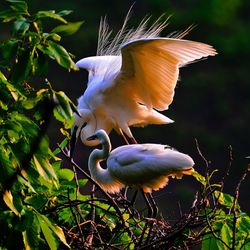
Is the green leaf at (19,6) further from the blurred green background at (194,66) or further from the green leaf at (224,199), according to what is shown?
the blurred green background at (194,66)

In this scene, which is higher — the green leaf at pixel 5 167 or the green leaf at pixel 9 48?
A: the green leaf at pixel 9 48

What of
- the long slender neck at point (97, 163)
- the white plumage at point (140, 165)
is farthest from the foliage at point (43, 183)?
the long slender neck at point (97, 163)

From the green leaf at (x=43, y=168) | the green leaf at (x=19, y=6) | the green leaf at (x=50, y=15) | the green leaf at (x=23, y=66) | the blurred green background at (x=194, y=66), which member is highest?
the green leaf at (x=19, y=6)

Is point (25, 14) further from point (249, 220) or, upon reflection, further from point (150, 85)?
point (150, 85)

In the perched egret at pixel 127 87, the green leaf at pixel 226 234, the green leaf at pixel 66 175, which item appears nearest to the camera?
the green leaf at pixel 226 234

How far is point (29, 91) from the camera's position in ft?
7.55

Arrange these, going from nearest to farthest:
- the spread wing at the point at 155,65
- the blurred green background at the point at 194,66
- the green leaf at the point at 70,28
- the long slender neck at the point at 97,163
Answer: the green leaf at the point at 70,28
the long slender neck at the point at 97,163
the spread wing at the point at 155,65
the blurred green background at the point at 194,66

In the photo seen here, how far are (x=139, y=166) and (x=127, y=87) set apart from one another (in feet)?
3.08

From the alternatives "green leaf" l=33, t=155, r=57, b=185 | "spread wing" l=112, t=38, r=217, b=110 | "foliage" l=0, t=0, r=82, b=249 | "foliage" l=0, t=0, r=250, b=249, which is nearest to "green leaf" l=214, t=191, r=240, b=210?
"foliage" l=0, t=0, r=250, b=249

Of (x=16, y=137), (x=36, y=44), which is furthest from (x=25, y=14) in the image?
(x=16, y=137)

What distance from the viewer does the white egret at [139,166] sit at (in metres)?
3.18

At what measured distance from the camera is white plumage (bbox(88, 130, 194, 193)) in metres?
3.18

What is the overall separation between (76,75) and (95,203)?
692 cm

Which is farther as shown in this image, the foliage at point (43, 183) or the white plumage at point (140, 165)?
the white plumage at point (140, 165)
